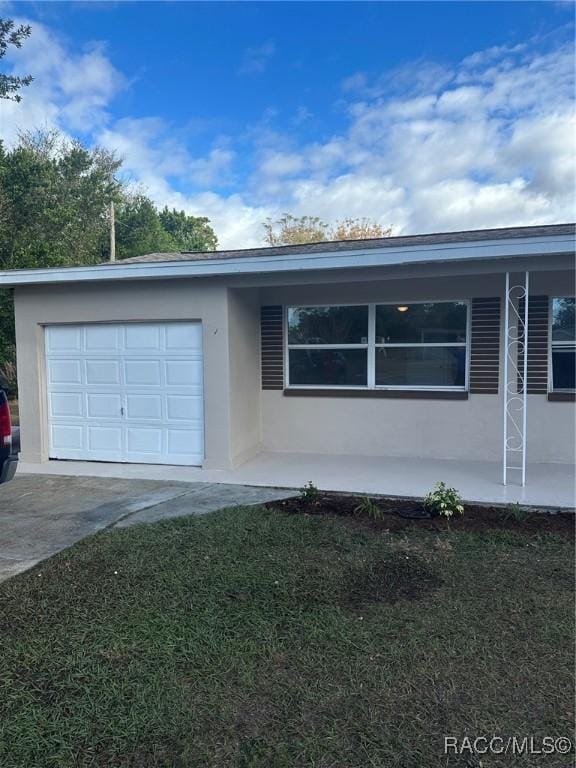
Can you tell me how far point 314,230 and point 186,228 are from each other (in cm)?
1076

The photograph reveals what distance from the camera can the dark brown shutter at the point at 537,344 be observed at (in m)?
7.26

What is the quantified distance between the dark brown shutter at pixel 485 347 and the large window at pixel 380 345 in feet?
0.48

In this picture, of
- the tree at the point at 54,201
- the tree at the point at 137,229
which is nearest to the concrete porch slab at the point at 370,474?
the tree at the point at 54,201

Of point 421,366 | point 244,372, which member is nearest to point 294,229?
point 421,366

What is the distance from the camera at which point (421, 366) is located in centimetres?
785

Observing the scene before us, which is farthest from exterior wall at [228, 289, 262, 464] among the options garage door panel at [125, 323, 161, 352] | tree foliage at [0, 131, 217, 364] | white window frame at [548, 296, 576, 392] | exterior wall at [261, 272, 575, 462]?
tree foliage at [0, 131, 217, 364]

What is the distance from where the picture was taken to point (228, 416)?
7.07 m

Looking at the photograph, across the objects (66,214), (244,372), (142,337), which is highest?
(66,214)

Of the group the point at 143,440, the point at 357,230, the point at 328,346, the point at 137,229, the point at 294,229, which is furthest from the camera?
the point at 294,229

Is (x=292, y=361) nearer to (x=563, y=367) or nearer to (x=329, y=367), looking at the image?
(x=329, y=367)

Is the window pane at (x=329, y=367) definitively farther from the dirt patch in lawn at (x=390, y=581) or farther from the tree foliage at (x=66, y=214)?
the tree foliage at (x=66, y=214)

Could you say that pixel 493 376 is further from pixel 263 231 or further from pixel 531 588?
pixel 263 231

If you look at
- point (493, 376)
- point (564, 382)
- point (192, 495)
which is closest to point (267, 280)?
point (192, 495)

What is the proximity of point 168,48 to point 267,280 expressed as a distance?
8.37 meters
